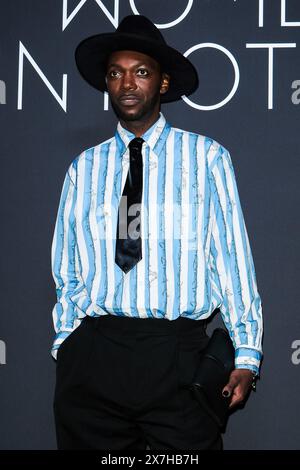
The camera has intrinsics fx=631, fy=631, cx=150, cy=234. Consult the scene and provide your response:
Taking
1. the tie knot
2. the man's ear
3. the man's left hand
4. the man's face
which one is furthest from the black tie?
the man's left hand

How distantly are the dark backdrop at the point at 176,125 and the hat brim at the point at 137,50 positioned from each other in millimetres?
142

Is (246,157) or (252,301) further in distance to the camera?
(246,157)

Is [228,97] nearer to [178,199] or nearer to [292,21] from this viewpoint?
[292,21]

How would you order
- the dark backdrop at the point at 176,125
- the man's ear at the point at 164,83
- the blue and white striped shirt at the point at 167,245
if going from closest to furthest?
the blue and white striped shirt at the point at 167,245, the man's ear at the point at 164,83, the dark backdrop at the point at 176,125

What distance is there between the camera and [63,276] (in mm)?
2281

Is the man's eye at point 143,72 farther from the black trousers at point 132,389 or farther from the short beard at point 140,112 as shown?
the black trousers at point 132,389

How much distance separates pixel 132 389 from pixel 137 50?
114cm

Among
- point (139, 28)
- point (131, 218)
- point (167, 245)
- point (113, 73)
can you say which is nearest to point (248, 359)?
point (167, 245)

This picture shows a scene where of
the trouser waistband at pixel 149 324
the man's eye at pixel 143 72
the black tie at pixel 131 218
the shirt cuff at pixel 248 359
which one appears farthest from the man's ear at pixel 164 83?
the shirt cuff at pixel 248 359

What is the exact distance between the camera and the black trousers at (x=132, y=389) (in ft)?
6.48

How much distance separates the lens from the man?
6.55 feet

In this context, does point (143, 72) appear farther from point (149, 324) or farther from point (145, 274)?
point (149, 324)

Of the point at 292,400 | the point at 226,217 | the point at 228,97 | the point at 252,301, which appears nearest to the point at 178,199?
the point at 226,217
